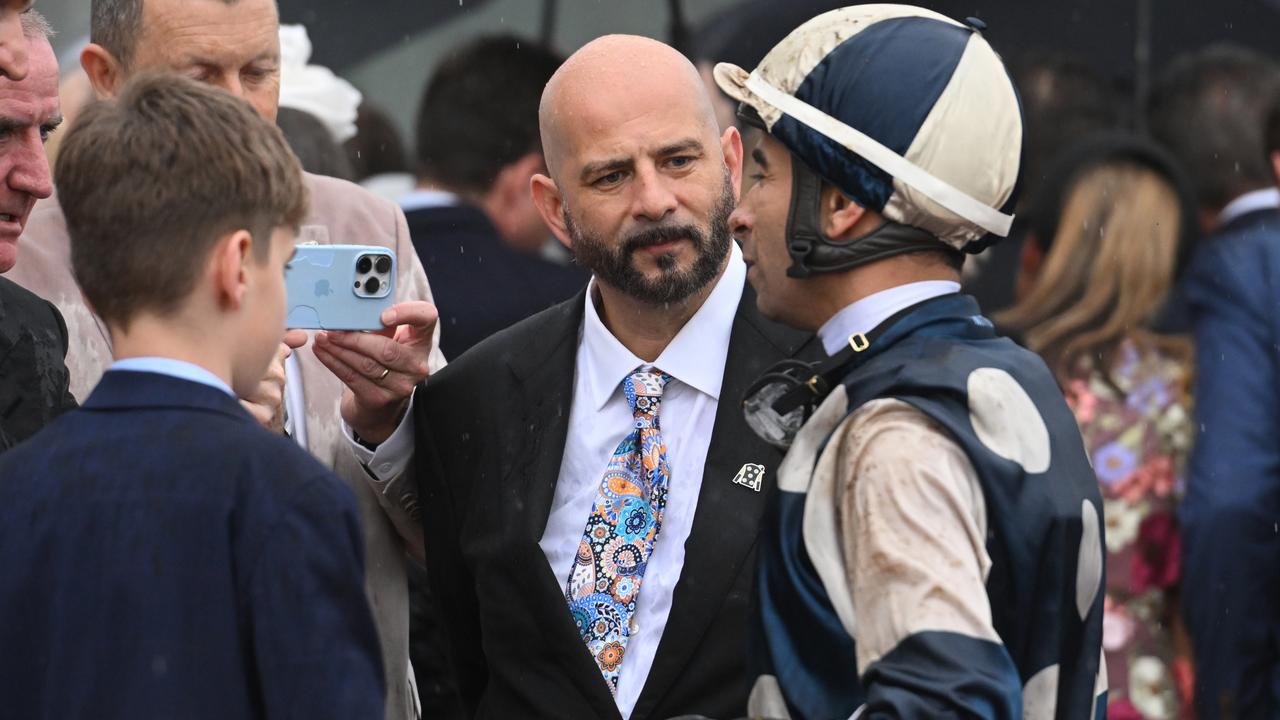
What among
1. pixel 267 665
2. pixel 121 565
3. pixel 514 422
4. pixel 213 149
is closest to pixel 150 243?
pixel 213 149

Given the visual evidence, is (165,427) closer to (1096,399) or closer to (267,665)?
(267,665)

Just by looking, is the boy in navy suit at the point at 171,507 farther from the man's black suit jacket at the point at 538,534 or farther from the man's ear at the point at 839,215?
the man's black suit jacket at the point at 538,534

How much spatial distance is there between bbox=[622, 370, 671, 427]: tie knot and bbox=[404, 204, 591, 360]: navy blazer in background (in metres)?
1.31

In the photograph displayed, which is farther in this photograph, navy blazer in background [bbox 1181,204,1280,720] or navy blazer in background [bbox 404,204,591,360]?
navy blazer in background [bbox 1181,204,1280,720]

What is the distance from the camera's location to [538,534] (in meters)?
3.35

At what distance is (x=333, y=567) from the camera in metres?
2.33

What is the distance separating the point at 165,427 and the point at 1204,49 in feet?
16.8

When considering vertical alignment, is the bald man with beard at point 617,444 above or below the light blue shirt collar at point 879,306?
below

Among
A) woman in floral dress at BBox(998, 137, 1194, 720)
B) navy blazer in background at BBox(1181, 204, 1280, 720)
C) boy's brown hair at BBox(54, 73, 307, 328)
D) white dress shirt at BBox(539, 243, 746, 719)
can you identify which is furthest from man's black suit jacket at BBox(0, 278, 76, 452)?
navy blazer in background at BBox(1181, 204, 1280, 720)

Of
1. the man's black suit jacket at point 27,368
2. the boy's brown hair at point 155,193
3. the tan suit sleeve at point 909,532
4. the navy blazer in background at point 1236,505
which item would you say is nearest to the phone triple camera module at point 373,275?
the man's black suit jacket at point 27,368

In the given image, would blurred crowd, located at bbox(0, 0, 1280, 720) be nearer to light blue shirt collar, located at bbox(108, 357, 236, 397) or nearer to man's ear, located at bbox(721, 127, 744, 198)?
man's ear, located at bbox(721, 127, 744, 198)

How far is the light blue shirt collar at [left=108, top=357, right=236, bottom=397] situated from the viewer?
237 cm

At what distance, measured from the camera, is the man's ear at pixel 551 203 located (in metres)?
3.73

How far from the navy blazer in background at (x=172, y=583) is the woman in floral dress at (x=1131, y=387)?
311 cm
